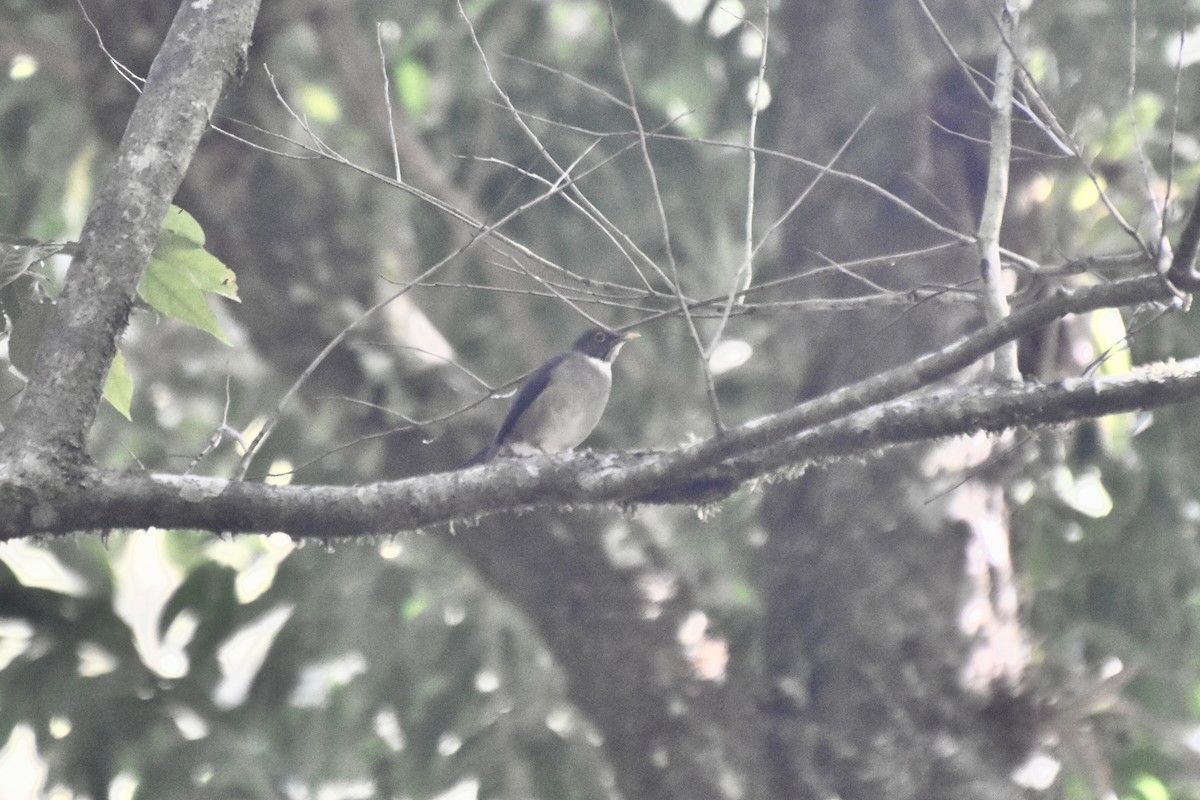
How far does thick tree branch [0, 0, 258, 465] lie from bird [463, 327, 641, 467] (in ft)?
10.0

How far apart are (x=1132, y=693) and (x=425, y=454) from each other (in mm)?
3335

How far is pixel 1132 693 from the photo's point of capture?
5.65m

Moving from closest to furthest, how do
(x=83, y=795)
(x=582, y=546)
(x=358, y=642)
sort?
1. (x=582, y=546)
2. (x=83, y=795)
3. (x=358, y=642)

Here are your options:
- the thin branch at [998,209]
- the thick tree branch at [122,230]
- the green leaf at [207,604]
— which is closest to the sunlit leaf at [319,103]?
the green leaf at [207,604]

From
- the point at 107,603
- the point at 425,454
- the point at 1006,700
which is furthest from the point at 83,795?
the point at 1006,700

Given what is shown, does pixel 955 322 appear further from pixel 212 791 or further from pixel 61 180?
pixel 61 180

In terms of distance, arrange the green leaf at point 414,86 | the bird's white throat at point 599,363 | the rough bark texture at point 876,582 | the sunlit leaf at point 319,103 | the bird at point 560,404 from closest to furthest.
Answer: the rough bark texture at point 876,582 → the bird at point 560,404 → the bird's white throat at point 599,363 → the sunlit leaf at point 319,103 → the green leaf at point 414,86

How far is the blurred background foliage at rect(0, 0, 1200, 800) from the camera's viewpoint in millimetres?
5191

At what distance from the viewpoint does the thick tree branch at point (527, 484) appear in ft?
8.03

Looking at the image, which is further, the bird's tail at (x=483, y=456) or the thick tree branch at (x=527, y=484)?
the bird's tail at (x=483, y=456)

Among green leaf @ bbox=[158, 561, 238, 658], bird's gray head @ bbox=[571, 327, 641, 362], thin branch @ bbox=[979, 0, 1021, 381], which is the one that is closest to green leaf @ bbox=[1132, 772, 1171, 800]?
bird's gray head @ bbox=[571, 327, 641, 362]

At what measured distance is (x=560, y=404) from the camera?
5.89m

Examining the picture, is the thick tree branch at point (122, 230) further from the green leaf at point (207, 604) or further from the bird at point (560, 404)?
the green leaf at point (207, 604)

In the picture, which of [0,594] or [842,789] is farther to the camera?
[0,594]
